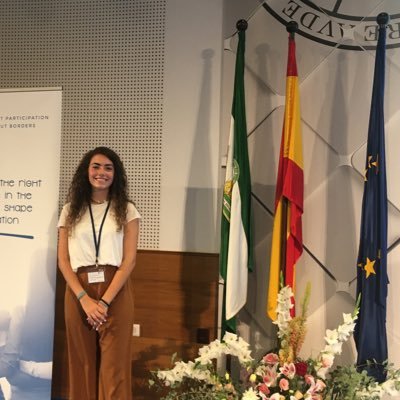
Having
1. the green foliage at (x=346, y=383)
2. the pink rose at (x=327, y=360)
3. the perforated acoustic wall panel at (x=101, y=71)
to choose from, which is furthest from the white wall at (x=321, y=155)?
the pink rose at (x=327, y=360)

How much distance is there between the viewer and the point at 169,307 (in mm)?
3031

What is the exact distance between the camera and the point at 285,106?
272 cm

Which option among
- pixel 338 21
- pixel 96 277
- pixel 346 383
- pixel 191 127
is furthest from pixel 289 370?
pixel 338 21

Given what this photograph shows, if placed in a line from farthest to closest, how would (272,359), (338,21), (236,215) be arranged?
(338,21) < (236,215) < (272,359)

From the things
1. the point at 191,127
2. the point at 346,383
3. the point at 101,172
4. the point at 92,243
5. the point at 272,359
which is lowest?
the point at 346,383

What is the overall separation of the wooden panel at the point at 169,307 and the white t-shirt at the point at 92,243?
0.62 metres

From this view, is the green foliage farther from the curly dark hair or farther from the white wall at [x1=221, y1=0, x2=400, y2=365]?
the curly dark hair

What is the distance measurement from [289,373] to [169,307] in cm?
129

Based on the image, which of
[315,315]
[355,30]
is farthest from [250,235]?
[355,30]

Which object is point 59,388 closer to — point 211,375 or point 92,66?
point 211,375

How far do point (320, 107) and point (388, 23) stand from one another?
0.57m

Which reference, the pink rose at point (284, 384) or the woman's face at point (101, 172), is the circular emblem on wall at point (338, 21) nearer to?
the woman's face at point (101, 172)

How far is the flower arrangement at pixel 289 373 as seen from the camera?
6.13 feet

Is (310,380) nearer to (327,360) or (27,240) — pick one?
(327,360)
